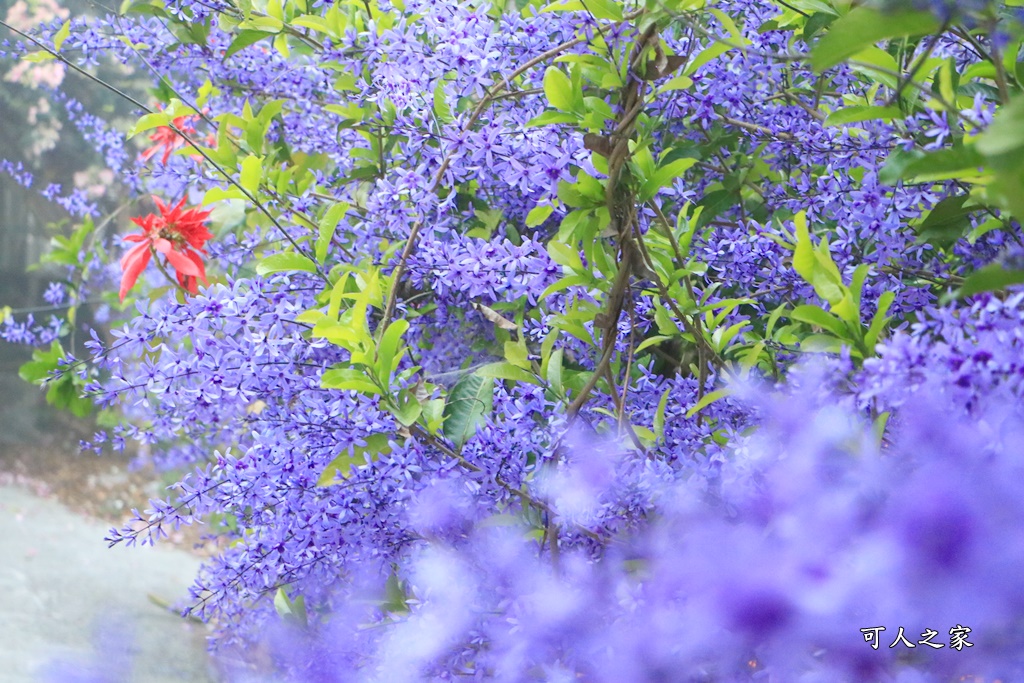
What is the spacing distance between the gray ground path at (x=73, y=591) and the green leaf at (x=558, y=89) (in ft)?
2.08

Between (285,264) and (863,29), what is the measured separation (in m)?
0.53

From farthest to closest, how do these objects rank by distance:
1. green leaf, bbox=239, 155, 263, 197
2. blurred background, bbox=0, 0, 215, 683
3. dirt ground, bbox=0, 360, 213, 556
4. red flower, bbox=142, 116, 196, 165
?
dirt ground, bbox=0, 360, 213, 556 → blurred background, bbox=0, 0, 215, 683 → red flower, bbox=142, 116, 196, 165 → green leaf, bbox=239, 155, 263, 197

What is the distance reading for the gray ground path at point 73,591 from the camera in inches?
55.6

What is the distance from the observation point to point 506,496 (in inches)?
26.1

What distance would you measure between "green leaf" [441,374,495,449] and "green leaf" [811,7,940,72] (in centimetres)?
38

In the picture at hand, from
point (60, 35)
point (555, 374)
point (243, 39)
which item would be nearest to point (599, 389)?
point (555, 374)

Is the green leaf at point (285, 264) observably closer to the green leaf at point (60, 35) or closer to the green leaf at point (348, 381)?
the green leaf at point (348, 381)

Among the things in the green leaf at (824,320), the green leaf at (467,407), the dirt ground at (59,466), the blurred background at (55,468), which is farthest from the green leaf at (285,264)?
the dirt ground at (59,466)

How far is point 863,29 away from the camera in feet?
1.31

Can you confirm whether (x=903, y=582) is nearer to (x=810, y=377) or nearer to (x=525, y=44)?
(x=810, y=377)

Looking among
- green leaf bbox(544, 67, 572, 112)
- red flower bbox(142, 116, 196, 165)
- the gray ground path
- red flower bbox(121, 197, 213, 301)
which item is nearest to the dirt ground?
the gray ground path

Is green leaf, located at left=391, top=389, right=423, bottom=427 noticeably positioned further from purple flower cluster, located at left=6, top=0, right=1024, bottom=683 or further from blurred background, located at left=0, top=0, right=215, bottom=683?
blurred background, located at left=0, top=0, right=215, bottom=683

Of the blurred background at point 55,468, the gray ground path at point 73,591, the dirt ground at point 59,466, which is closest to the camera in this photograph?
the gray ground path at point 73,591

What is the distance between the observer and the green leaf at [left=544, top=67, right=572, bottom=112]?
2.14 feet
